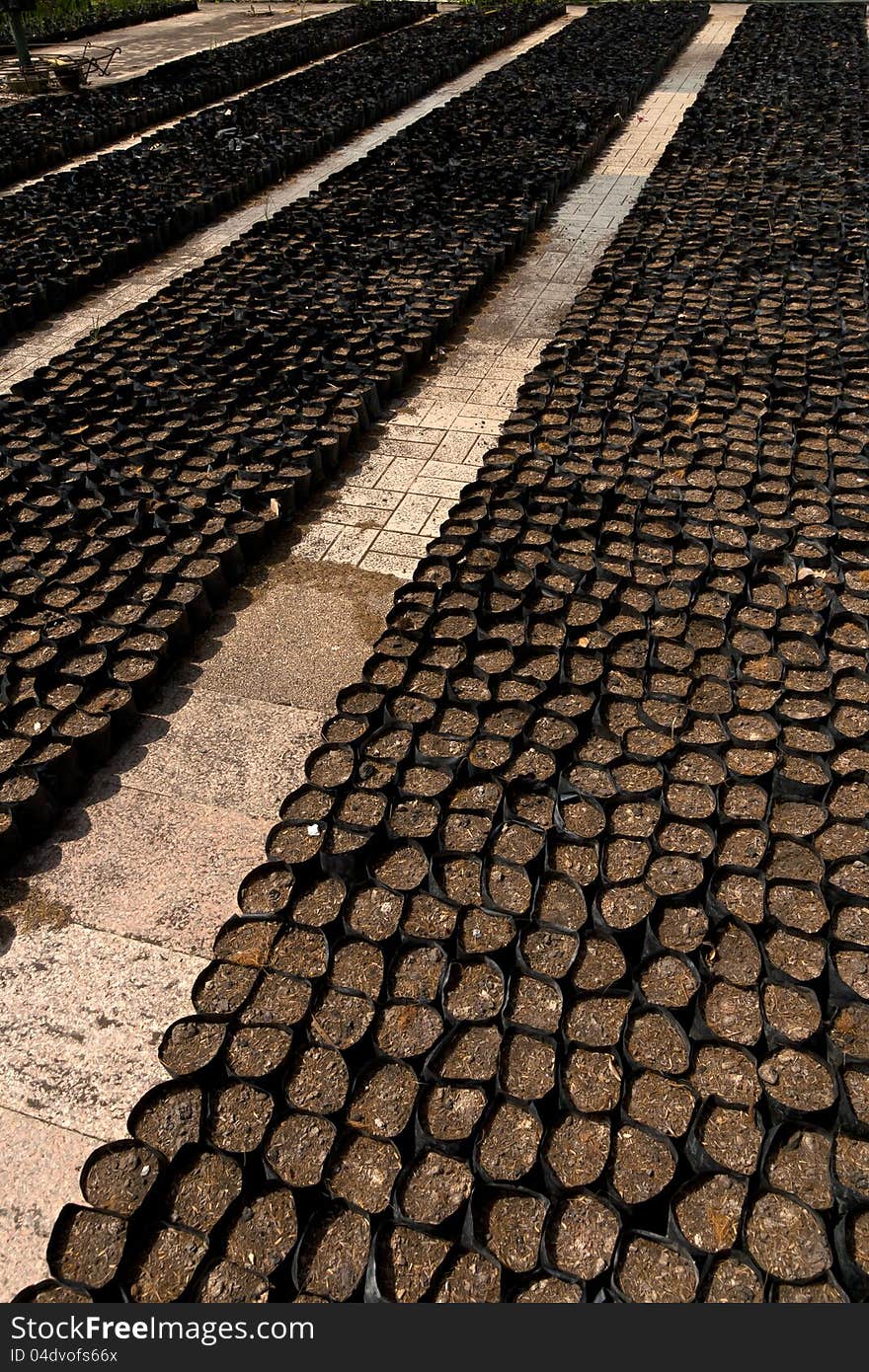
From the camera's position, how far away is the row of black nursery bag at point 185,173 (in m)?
10.6

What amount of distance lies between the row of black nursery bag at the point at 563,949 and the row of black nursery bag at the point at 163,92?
13597mm

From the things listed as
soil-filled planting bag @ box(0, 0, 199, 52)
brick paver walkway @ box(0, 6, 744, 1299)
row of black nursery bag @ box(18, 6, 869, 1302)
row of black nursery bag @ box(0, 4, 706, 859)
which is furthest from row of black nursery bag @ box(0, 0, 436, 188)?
row of black nursery bag @ box(18, 6, 869, 1302)

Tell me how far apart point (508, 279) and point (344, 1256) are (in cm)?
998

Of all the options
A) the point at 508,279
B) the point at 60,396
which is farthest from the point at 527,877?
the point at 508,279

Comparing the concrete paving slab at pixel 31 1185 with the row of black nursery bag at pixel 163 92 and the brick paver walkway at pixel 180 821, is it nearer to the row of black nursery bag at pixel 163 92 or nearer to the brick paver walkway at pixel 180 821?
the brick paver walkway at pixel 180 821

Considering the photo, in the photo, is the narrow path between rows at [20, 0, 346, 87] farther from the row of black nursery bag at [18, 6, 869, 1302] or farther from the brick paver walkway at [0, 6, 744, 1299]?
the row of black nursery bag at [18, 6, 869, 1302]

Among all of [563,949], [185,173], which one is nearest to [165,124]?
[185,173]

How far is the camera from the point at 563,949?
3697 mm

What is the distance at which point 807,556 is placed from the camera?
18.2ft

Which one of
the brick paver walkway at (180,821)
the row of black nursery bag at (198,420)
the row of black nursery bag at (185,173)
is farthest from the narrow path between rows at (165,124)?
the brick paver walkway at (180,821)

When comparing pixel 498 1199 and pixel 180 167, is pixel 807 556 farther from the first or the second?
pixel 180 167

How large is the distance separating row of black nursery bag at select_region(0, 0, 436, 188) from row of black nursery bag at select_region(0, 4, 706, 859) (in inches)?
239

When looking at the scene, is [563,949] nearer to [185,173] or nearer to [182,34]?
[185,173]

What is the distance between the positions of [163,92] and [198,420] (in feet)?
51.3
